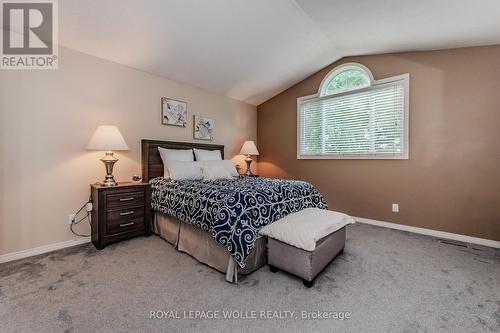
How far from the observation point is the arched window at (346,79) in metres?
3.55

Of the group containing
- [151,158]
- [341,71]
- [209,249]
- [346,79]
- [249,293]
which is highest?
[341,71]

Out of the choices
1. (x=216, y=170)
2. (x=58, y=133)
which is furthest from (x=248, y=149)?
(x=58, y=133)

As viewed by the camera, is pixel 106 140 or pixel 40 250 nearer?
pixel 40 250

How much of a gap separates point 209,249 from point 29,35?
114 inches

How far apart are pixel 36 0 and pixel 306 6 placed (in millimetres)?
2663

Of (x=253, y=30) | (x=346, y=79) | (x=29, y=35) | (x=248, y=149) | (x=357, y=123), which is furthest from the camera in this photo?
(x=248, y=149)

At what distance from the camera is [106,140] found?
2484mm

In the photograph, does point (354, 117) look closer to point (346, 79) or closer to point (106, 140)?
point (346, 79)

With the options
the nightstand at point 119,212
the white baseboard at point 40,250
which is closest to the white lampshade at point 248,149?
the nightstand at point 119,212

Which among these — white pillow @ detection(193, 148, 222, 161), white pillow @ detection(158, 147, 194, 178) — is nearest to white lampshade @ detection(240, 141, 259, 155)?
white pillow @ detection(193, 148, 222, 161)

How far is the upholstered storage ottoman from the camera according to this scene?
1725 mm

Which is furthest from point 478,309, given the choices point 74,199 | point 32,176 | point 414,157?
point 32,176

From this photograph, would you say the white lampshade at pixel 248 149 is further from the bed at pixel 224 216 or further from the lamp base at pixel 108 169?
the lamp base at pixel 108 169

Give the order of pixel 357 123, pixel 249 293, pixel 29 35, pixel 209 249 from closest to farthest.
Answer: pixel 249 293 < pixel 209 249 < pixel 29 35 < pixel 357 123
